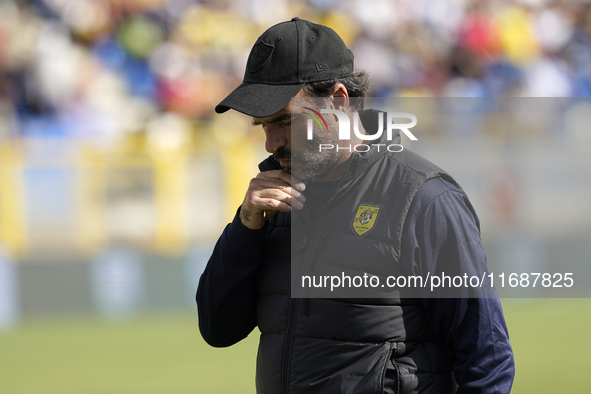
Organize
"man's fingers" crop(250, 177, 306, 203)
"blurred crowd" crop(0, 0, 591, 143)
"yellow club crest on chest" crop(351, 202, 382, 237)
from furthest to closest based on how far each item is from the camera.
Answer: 1. "blurred crowd" crop(0, 0, 591, 143)
2. "man's fingers" crop(250, 177, 306, 203)
3. "yellow club crest on chest" crop(351, 202, 382, 237)

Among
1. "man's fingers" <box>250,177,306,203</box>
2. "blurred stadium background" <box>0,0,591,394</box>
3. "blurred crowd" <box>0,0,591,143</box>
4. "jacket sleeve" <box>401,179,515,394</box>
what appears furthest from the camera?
"blurred crowd" <box>0,0,591,143</box>

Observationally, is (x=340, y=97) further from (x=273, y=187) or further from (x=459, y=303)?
(x=459, y=303)

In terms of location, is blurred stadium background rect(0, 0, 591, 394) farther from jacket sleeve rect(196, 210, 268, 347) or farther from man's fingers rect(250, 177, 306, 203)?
man's fingers rect(250, 177, 306, 203)

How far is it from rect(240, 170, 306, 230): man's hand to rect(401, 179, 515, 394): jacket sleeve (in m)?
0.34

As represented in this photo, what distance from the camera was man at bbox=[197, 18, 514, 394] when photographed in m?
1.66

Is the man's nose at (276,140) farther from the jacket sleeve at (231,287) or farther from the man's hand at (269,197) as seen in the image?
the jacket sleeve at (231,287)

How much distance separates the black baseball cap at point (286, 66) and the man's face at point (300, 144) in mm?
67

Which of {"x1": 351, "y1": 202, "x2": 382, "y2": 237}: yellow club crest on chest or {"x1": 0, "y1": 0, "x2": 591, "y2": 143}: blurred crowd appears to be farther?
{"x1": 0, "y1": 0, "x2": 591, "y2": 143}: blurred crowd

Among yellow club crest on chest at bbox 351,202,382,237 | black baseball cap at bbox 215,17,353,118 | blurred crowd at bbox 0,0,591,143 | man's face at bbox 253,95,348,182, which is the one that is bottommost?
yellow club crest on chest at bbox 351,202,382,237

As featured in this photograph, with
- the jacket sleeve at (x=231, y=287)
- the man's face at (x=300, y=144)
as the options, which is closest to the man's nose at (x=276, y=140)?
the man's face at (x=300, y=144)

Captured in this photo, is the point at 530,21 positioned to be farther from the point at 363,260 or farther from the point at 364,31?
the point at 363,260

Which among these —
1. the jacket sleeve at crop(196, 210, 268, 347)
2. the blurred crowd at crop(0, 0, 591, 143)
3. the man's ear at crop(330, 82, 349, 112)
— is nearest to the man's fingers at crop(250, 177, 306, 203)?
the jacket sleeve at crop(196, 210, 268, 347)

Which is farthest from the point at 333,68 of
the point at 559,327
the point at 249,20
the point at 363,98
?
the point at 249,20

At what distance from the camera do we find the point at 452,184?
176 cm
